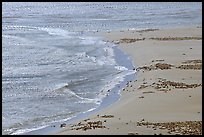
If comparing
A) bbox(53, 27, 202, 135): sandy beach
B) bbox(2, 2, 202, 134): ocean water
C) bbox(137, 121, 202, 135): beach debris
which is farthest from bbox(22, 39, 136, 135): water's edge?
bbox(137, 121, 202, 135): beach debris

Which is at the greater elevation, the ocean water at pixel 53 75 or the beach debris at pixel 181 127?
the beach debris at pixel 181 127

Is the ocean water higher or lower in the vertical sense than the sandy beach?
lower

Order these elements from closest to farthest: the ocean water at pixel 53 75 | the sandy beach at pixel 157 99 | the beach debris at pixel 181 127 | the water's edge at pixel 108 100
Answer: the beach debris at pixel 181 127 < the sandy beach at pixel 157 99 < the water's edge at pixel 108 100 < the ocean water at pixel 53 75

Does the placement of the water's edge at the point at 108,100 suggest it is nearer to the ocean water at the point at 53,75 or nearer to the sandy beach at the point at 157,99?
the ocean water at the point at 53,75

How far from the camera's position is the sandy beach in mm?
14398

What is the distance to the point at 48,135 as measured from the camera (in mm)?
14250

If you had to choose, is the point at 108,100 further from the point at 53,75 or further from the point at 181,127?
the point at 53,75

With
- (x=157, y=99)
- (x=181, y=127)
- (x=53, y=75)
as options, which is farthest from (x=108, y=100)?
(x=53, y=75)

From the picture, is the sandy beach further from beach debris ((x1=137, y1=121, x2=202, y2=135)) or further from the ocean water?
the ocean water

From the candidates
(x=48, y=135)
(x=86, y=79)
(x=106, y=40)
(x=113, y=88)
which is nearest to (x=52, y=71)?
(x=86, y=79)

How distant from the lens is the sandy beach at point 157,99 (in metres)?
14.4

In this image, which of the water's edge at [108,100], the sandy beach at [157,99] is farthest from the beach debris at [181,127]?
the water's edge at [108,100]

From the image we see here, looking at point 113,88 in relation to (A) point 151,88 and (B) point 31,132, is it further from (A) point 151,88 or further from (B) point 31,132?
(B) point 31,132

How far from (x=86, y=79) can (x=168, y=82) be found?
4.37 metres
